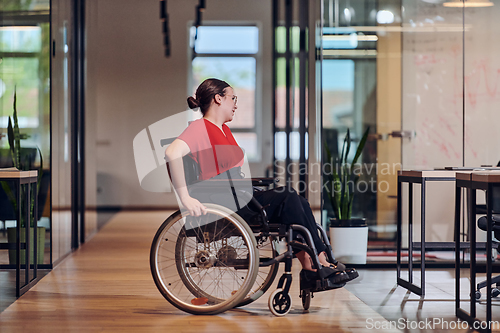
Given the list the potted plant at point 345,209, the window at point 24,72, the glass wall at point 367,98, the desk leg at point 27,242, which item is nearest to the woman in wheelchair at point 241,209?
the desk leg at point 27,242

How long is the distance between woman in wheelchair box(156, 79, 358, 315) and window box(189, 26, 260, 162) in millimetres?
6616

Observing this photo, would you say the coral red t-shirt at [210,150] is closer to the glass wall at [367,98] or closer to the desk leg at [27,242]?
the desk leg at [27,242]

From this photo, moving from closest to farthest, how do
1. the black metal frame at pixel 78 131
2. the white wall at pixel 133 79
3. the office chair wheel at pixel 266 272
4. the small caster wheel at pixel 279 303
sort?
the small caster wheel at pixel 279 303 → the office chair wheel at pixel 266 272 → the black metal frame at pixel 78 131 → the white wall at pixel 133 79

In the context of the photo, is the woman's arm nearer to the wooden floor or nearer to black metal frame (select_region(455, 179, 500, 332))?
the wooden floor

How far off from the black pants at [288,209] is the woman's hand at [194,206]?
0.85 ft

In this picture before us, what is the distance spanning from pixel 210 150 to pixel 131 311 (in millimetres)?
814

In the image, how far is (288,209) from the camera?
91.0 inches

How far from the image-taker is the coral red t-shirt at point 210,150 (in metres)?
2.39

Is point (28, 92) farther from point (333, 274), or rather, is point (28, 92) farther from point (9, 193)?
point (333, 274)

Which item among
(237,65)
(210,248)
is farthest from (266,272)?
(237,65)

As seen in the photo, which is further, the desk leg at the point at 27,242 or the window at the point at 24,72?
the window at the point at 24,72

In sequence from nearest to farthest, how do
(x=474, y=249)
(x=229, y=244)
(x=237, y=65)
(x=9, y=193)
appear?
(x=474, y=249) → (x=229, y=244) → (x=9, y=193) → (x=237, y=65)

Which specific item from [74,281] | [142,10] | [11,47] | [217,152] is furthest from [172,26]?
[217,152]

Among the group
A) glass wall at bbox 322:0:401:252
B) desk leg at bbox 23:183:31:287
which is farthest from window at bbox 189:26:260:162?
desk leg at bbox 23:183:31:287
